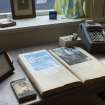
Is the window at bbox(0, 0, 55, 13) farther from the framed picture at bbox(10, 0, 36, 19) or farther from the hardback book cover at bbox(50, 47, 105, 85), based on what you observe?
the hardback book cover at bbox(50, 47, 105, 85)

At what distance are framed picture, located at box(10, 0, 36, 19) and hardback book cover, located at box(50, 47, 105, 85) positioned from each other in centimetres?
43

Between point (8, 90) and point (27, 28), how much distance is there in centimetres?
58

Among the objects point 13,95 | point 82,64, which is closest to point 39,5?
point 82,64

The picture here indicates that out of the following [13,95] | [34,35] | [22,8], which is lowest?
[13,95]

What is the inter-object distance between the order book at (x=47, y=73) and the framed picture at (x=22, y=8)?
446 millimetres

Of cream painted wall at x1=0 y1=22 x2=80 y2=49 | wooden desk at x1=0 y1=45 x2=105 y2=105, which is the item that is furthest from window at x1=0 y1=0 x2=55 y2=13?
wooden desk at x1=0 y1=45 x2=105 y2=105

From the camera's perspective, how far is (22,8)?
1567 mm

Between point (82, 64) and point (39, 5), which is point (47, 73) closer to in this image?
point (82, 64)

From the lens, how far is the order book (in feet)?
3.07

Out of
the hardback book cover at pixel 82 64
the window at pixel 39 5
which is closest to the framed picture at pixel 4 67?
the hardback book cover at pixel 82 64

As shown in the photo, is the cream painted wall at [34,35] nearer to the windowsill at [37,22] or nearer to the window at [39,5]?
the windowsill at [37,22]

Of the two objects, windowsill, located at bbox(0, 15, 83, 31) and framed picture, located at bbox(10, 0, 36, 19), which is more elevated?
framed picture, located at bbox(10, 0, 36, 19)

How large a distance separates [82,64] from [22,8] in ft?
2.20

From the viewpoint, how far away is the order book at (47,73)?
94 cm
